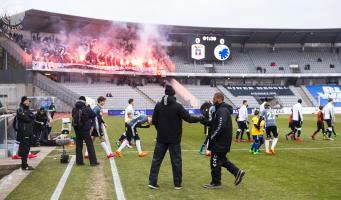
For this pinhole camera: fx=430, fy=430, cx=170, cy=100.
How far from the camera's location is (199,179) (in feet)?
32.6

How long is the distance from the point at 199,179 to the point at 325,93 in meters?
60.9

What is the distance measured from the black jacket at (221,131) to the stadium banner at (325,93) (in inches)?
2302

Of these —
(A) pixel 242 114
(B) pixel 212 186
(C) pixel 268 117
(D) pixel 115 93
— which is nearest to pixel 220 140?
(B) pixel 212 186

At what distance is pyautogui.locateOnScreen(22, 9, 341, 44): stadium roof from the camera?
55281 mm

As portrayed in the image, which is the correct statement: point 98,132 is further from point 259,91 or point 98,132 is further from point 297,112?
point 259,91

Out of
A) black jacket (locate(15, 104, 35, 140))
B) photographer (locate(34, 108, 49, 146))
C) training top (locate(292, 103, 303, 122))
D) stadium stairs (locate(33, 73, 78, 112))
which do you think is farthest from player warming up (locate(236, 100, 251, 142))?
stadium stairs (locate(33, 73, 78, 112))

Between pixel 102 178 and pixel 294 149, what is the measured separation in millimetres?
8974

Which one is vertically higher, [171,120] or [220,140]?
[171,120]

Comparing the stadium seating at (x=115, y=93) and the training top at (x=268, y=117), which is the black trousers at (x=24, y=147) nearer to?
the training top at (x=268, y=117)

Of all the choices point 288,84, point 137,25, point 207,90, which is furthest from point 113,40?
point 288,84

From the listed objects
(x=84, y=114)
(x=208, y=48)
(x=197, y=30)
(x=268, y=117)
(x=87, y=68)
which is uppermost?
(x=197, y=30)

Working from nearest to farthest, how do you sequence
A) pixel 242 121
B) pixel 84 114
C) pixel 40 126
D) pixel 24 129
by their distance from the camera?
pixel 24 129 → pixel 84 114 → pixel 40 126 → pixel 242 121

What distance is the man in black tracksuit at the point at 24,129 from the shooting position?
11.3m

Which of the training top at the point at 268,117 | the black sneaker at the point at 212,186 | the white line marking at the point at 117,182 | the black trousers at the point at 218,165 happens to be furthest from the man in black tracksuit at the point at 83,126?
the training top at the point at 268,117
